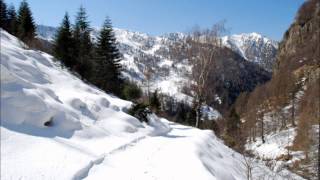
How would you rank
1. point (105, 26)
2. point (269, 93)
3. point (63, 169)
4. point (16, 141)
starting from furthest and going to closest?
point (269, 93) → point (105, 26) → point (16, 141) → point (63, 169)

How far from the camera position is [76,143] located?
35.8ft

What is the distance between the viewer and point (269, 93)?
11150 centimetres

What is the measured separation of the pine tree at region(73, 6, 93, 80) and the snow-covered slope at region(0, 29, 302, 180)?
13991 mm

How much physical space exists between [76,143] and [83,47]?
28.7 m

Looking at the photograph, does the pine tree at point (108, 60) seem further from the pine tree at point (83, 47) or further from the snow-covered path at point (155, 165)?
the snow-covered path at point (155, 165)

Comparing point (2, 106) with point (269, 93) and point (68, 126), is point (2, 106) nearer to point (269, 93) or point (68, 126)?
point (68, 126)

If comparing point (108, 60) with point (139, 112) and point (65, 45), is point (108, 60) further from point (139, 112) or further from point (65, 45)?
point (139, 112)

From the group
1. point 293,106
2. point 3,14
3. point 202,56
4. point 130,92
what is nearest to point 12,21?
point 3,14

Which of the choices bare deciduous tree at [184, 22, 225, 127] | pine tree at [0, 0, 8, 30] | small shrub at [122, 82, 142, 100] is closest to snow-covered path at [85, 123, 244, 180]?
bare deciduous tree at [184, 22, 225, 127]

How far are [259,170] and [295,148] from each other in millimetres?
45079

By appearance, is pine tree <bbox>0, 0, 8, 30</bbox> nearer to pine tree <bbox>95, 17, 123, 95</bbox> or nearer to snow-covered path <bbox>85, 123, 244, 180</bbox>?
pine tree <bbox>95, 17, 123, 95</bbox>

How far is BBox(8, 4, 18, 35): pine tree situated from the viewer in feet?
128

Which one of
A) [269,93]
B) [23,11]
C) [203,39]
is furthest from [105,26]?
[269,93]

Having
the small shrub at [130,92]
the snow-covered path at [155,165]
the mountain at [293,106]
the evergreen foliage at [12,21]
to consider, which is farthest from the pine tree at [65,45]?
the snow-covered path at [155,165]
